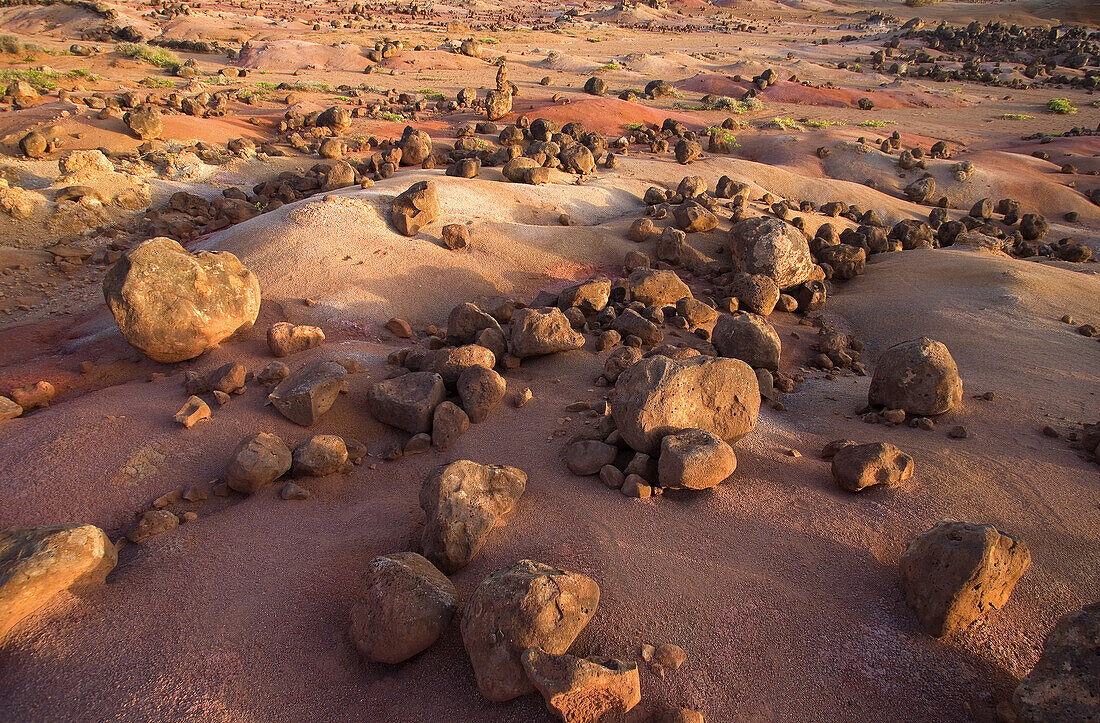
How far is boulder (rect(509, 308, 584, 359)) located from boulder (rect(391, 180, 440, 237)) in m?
2.81

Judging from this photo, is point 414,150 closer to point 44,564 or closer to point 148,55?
point 44,564

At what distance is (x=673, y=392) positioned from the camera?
12.0 ft

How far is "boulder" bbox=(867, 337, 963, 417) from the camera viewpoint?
416 cm

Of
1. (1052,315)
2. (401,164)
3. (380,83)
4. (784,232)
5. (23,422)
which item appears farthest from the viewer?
(380,83)

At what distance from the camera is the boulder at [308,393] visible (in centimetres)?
426

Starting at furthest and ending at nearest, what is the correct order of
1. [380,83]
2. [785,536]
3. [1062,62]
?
1. [1062,62]
2. [380,83]
3. [785,536]

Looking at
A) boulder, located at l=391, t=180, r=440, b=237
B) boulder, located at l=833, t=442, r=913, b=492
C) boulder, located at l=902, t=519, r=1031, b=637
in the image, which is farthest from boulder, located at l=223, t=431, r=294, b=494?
boulder, located at l=391, t=180, r=440, b=237

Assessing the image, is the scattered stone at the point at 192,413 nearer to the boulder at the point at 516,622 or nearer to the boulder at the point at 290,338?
the boulder at the point at 290,338

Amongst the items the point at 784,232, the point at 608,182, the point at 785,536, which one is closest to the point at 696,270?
the point at 784,232

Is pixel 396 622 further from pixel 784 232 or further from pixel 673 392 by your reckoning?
pixel 784 232

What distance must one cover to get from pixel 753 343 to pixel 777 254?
231 cm

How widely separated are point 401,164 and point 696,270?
5820mm

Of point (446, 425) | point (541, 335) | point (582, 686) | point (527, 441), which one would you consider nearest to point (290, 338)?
point (446, 425)

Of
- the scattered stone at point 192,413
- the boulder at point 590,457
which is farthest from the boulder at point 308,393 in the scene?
the boulder at point 590,457
